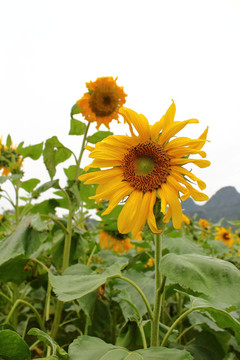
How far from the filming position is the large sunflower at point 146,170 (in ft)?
2.91

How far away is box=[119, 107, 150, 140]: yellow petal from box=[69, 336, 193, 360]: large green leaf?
58 cm

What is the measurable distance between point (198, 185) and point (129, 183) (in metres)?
0.22

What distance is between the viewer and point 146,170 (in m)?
1.01

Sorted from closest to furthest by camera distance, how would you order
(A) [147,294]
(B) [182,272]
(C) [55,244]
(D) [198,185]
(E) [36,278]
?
(B) [182,272], (D) [198,185], (A) [147,294], (E) [36,278], (C) [55,244]

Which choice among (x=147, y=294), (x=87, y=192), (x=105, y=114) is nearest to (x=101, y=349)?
(x=147, y=294)

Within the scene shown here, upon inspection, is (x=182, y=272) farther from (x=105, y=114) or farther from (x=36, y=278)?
(x=105, y=114)

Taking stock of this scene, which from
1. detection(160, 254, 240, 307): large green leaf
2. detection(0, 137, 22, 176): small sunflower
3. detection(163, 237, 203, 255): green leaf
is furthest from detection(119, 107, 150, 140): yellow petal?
detection(0, 137, 22, 176): small sunflower

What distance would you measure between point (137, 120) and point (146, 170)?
160 mm

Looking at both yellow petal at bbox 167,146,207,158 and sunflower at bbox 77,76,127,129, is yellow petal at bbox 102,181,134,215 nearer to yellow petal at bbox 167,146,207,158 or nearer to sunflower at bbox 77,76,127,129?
yellow petal at bbox 167,146,207,158

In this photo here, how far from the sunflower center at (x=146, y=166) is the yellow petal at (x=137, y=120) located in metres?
0.04

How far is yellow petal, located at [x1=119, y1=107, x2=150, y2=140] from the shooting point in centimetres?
94

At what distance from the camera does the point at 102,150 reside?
98cm

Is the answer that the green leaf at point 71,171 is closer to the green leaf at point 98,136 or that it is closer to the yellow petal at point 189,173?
the green leaf at point 98,136

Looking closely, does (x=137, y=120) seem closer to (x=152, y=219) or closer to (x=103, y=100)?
(x=152, y=219)
